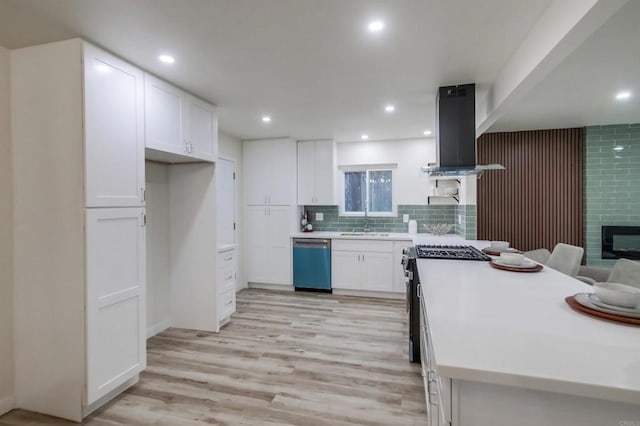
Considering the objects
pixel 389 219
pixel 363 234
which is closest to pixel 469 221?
pixel 389 219

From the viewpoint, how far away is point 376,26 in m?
1.86

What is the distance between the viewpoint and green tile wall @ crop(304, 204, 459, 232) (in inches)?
195

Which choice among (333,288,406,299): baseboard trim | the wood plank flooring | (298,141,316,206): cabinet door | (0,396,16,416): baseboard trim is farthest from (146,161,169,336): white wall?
(333,288,406,299): baseboard trim

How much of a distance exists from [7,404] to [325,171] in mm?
4276

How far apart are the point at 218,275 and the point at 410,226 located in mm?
3090

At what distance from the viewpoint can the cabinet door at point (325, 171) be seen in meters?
5.05

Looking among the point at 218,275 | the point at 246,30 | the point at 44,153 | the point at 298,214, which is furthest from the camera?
the point at 298,214

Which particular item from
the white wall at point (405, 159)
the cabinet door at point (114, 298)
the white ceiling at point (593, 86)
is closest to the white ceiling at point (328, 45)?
the white ceiling at point (593, 86)

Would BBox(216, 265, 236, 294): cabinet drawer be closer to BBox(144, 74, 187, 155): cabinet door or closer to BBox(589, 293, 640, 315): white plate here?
BBox(144, 74, 187, 155): cabinet door

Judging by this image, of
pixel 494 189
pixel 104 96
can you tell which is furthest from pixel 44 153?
pixel 494 189

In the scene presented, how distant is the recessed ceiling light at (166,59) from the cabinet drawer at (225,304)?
2404 mm

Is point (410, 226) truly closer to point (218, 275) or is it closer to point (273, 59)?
point (218, 275)

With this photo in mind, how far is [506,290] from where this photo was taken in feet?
5.30

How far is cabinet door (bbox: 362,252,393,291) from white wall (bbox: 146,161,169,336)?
278 centimetres
